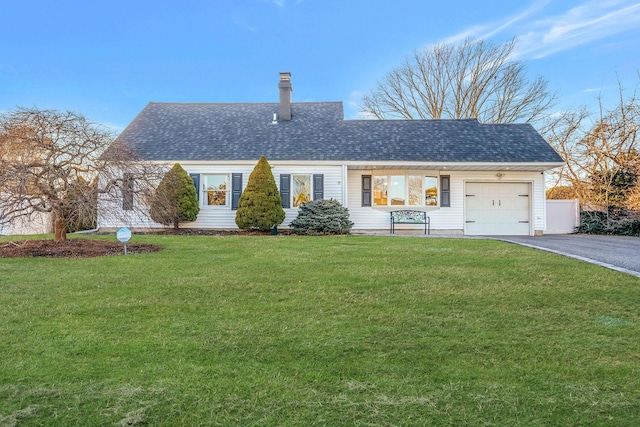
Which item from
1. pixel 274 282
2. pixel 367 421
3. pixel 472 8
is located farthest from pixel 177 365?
pixel 472 8

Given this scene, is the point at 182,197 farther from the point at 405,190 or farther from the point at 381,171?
the point at 405,190

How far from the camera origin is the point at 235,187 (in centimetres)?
1456

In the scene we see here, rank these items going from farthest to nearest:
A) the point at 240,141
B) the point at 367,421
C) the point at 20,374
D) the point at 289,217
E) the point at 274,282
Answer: the point at 240,141
the point at 289,217
the point at 274,282
the point at 20,374
the point at 367,421

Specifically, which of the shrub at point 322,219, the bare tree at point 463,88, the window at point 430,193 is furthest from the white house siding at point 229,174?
the bare tree at point 463,88

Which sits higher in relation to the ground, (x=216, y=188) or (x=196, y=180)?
(x=196, y=180)

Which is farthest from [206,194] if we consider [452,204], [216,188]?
[452,204]

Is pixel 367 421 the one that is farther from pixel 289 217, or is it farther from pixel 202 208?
pixel 202 208

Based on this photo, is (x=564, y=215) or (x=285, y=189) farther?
(x=564, y=215)

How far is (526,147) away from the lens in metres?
15.0

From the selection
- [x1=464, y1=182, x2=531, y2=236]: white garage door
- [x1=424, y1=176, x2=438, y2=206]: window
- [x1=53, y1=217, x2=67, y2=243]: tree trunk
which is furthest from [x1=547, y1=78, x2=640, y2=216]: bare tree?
[x1=53, y1=217, x2=67, y2=243]: tree trunk

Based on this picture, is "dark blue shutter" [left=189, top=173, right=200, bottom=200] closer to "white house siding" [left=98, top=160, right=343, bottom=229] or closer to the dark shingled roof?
"white house siding" [left=98, top=160, right=343, bottom=229]

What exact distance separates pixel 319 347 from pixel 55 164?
7.49 m

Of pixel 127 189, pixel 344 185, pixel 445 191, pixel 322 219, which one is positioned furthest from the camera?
pixel 445 191

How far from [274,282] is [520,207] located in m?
13.2
